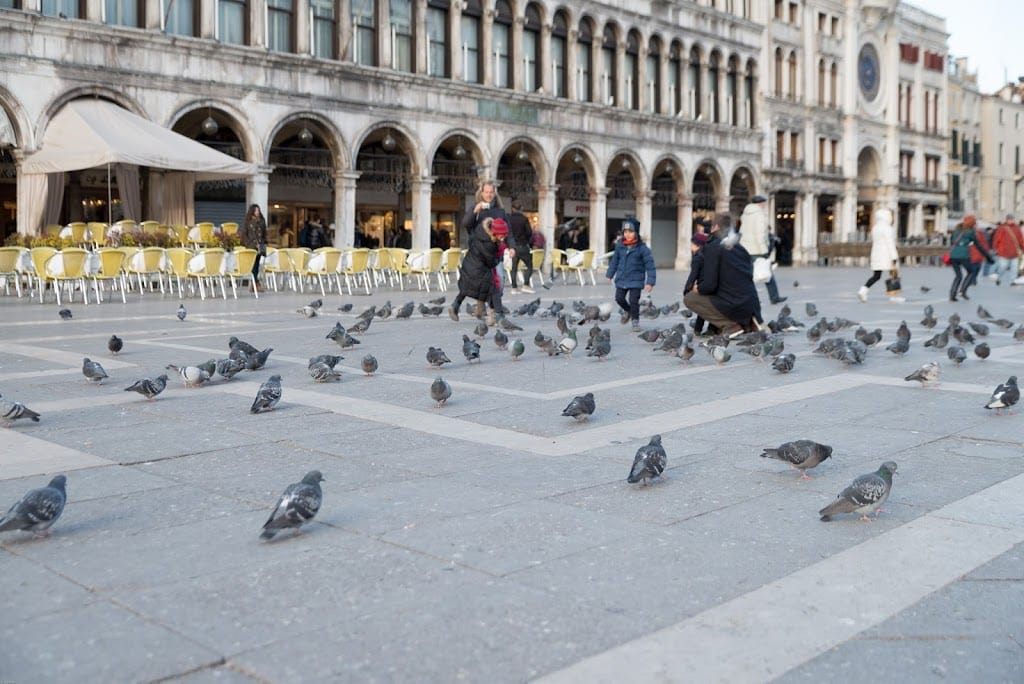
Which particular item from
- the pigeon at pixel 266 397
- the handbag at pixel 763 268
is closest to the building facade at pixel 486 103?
the handbag at pixel 763 268

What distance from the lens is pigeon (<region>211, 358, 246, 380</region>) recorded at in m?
8.41

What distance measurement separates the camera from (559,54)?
36719 mm

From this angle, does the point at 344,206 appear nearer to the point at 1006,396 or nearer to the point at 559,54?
the point at 559,54

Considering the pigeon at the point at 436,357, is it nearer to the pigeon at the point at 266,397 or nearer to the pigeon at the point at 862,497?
the pigeon at the point at 266,397

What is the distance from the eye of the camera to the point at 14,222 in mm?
28391

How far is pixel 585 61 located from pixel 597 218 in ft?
17.5

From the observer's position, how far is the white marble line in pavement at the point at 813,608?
301 centimetres

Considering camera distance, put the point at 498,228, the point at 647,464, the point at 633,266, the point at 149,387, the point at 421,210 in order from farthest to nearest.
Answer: the point at 421,210 < the point at 633,266 < the point at 498,228 < the point at 149,387 < the point at 647,464

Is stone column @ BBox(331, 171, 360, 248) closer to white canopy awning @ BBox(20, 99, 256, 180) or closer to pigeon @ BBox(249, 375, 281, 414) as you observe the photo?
white canopy awning @ BBox(20, 99, 256, 180)

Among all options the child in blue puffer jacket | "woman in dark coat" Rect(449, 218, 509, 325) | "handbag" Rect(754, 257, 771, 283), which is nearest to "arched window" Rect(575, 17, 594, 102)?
"handbag" Rect(754, 257, 771, 283)

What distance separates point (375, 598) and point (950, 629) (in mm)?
1750

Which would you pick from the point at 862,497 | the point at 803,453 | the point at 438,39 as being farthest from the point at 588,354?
the point at 438,39

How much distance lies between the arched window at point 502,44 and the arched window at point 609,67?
4.51 meters

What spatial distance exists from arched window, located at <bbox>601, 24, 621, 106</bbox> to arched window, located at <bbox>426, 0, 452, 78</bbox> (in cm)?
728
